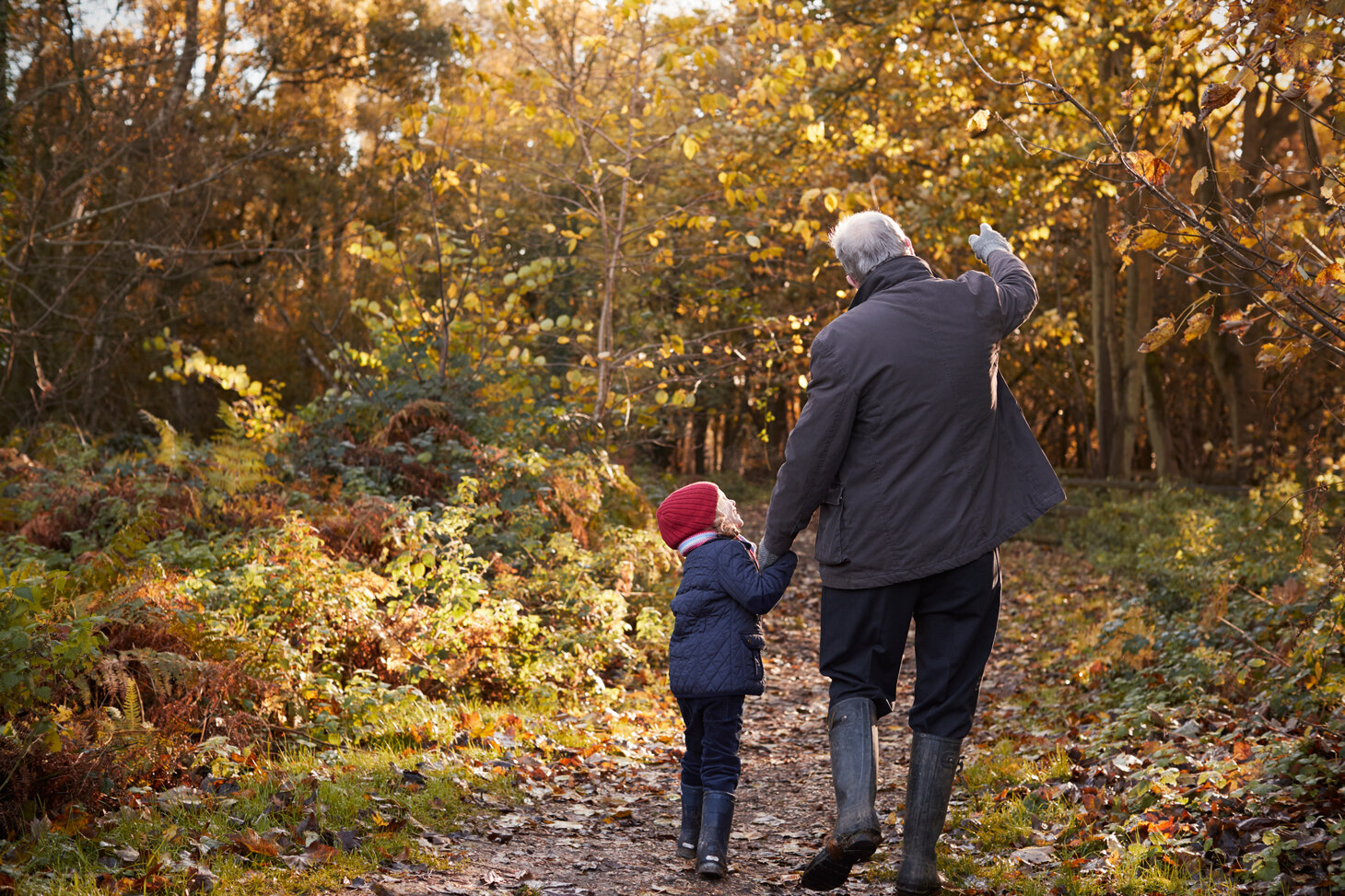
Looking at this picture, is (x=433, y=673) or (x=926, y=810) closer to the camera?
(x=926, y=810)

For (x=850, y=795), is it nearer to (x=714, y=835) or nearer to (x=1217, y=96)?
(x=714, y=835)

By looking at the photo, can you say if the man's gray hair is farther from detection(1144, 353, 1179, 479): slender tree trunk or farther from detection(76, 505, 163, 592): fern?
detection(1144, 353, 1179, 479): slender tree trunk

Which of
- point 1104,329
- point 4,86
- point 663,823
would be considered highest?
point 4,86

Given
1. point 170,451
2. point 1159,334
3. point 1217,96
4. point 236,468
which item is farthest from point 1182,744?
point 170,451

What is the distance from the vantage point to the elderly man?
3799 millimetres

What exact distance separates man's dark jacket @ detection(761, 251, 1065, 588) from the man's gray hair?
0.23 meters

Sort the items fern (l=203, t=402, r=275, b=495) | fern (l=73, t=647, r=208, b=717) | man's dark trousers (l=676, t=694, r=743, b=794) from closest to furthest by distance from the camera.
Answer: man's dark trousers (l=676, t=694, r=743, b=794)
fern (l=73, t=647, r=208, b=717)
fern (l=203, t=402, r=275, b=495)

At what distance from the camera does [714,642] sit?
423 centimetres

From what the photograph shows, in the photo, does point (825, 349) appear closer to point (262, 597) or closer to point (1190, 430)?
point (262, 597)

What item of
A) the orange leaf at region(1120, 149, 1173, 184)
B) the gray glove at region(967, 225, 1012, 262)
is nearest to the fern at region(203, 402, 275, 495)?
the gray glove at region(967, 225, 1012, 262)

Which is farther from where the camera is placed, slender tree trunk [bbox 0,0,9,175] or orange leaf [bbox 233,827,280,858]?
slender tree trunk [bbox 0,0,9,175]

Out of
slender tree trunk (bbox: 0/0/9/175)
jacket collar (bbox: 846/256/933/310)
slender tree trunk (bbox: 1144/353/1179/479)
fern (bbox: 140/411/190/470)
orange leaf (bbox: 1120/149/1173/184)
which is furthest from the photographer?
slender tree trunk (bbox: 1144/353/1179/479)

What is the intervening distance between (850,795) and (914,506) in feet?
3.44

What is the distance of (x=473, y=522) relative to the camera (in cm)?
806
